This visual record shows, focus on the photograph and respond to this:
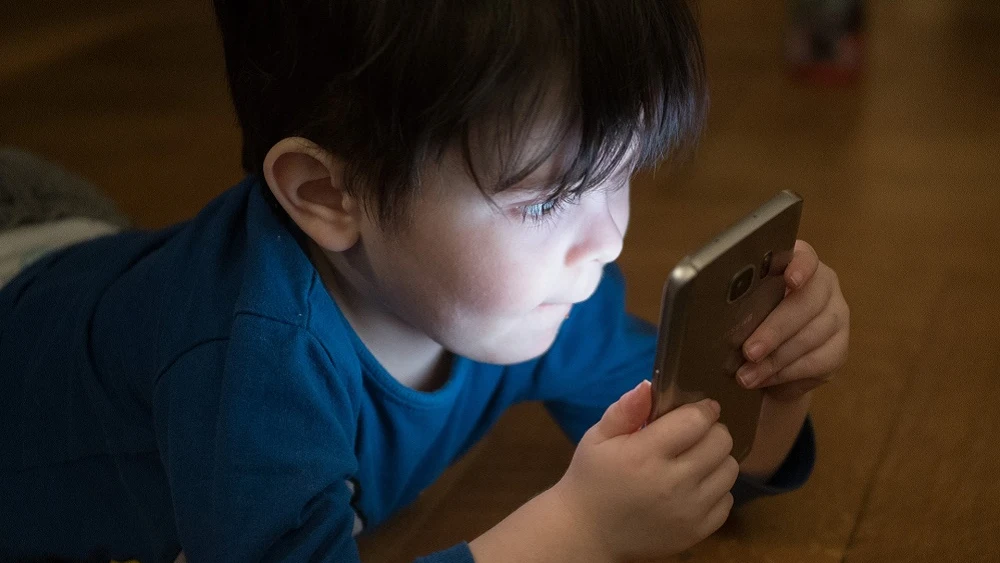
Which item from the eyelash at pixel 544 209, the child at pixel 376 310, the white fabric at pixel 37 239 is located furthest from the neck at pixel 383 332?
the white fabric at pixel 37 239

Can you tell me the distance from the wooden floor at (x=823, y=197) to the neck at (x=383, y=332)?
0.31ft

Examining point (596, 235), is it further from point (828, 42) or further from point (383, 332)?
point (828, 42)

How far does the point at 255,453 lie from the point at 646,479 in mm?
181

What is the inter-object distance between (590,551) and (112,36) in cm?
149

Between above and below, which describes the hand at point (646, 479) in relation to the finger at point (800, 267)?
below

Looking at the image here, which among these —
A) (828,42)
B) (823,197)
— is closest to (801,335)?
(823,197)

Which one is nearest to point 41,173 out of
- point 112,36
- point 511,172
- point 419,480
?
point 419,480

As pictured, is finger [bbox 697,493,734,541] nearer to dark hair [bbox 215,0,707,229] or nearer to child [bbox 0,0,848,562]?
child [bbox 0,0,848,562]

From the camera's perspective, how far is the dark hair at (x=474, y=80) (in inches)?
17.6

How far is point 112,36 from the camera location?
5.70 ft

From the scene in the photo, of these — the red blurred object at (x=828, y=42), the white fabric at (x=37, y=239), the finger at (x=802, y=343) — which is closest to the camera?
the finger at (x=802, y=343)

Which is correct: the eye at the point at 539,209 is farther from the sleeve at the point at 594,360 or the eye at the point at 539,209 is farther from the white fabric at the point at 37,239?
the white fabric at the point at 37,239

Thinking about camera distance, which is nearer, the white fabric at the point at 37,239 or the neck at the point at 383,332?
the neck at the point at 383,332

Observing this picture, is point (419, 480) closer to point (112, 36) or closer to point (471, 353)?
point (471, 353)
